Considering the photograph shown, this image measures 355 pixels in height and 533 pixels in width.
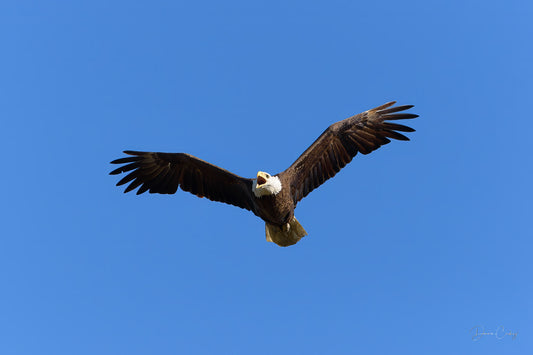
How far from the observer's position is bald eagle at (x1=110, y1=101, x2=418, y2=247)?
1009 cm

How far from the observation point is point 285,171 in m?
9.84

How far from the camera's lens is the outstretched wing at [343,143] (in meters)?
10.2

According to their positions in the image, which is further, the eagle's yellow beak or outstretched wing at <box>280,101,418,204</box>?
outstretched wing at <box>280,101,418,204</box>

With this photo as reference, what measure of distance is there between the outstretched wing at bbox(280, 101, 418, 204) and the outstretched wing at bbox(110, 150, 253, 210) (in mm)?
1183

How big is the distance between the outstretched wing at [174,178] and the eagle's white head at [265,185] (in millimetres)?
843

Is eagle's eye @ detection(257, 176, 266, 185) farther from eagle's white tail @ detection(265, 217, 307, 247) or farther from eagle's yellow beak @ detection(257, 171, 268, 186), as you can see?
eagle's white tail @ detection(265, 217, 307, 247)

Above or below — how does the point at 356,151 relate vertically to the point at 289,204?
above

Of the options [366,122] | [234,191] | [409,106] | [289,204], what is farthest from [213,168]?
[409,106]

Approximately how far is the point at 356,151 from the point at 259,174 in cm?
195

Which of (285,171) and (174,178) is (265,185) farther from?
(174,178)

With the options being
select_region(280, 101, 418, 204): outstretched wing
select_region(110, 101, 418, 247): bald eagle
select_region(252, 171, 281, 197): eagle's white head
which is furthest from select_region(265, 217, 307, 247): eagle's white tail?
select_region(252, 171, 281, 197): eagle's white head

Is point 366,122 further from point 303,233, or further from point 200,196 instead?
point 200,196

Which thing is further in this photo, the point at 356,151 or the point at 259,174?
the point at 356,151

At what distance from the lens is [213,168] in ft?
33.6
